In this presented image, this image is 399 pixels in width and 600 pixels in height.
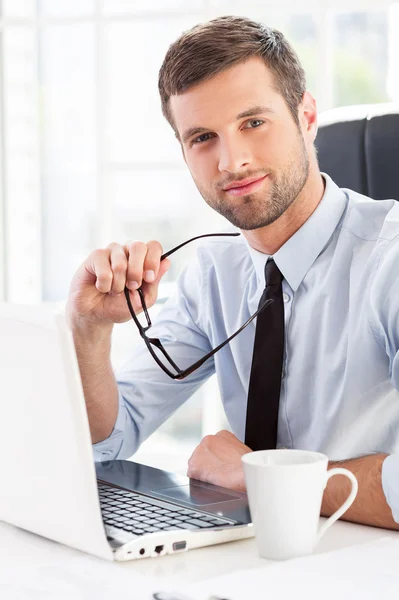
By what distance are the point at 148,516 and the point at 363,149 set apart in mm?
890

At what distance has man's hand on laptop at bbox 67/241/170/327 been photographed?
1.19m

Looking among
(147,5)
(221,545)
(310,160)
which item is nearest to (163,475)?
(221,545)

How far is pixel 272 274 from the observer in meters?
1.34

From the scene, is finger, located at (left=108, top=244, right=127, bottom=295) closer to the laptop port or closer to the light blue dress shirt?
the light blue dress shirt

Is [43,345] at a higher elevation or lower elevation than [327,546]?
higher

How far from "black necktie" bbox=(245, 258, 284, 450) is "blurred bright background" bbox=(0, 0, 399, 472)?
2020 mm

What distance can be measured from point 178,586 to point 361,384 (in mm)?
596

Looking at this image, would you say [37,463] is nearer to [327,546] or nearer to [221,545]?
[221,545]

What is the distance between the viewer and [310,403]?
1.33 meters

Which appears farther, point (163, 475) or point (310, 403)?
point (310, 403)

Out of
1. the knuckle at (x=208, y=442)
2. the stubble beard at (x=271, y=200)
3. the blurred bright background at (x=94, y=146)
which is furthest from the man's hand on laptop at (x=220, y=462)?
the blurred bright background at (x=94, y=146)

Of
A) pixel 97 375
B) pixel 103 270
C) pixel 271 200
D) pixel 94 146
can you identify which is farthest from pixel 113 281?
pixel 94 146

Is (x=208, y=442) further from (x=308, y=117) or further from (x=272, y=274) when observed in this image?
(x=308, y=117)

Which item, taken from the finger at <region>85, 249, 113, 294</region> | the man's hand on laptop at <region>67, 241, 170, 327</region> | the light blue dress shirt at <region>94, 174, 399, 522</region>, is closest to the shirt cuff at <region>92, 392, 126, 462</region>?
the light blue dress shirt at <region>94, 174, 399, 522</region>
